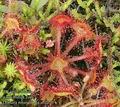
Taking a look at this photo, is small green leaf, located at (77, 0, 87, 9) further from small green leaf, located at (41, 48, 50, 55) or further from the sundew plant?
small green leaf, located at (41, 48, 50, 55)

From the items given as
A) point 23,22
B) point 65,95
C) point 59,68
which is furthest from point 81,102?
point 23,22

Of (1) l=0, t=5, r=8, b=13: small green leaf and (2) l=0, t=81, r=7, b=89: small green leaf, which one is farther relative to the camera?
(1) l=0, t=5, r=8, b=13: small green leaf

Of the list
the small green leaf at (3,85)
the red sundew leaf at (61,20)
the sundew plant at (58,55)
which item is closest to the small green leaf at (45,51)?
the sundew plant at (58,55)

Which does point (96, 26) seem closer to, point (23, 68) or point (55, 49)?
point (55, 49)

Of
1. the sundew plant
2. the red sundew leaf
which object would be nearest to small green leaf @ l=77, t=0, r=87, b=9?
the sundew plant

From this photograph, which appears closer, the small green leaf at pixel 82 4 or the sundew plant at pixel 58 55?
the sundew plant at pixel 58 55

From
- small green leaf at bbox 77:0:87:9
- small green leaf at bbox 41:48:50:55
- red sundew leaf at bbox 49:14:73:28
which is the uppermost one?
small green leaf at bbox 77:0:87:9

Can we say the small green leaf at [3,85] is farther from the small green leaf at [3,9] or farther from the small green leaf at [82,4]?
the small green leaf at [82,4]

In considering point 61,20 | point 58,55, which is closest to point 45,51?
point 58,55
